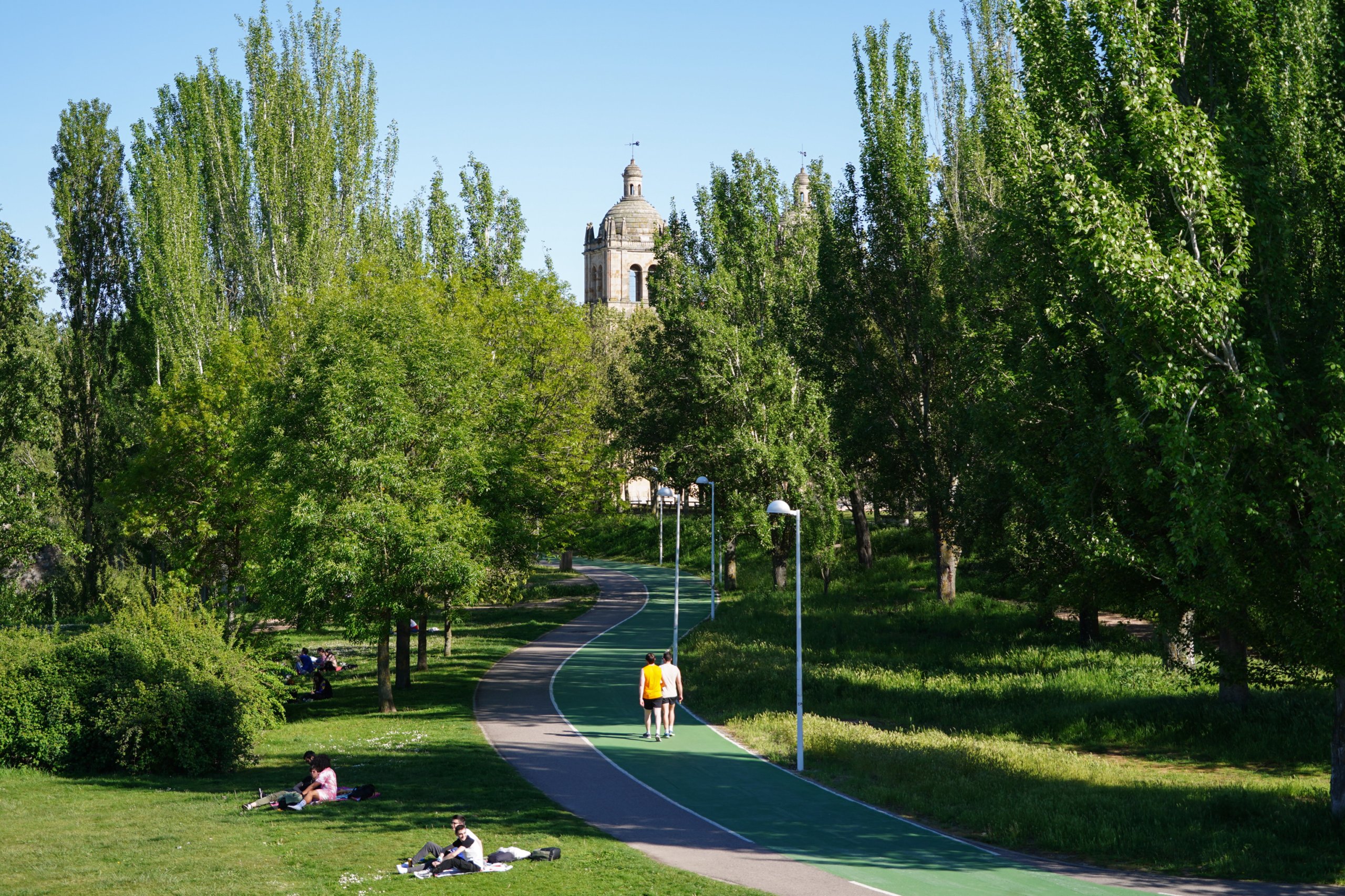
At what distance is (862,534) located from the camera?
49031 mm

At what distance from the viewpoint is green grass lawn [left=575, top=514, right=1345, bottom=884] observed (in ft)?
47.5

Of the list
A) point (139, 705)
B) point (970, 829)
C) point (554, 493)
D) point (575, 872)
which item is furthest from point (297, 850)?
point (554, 493)

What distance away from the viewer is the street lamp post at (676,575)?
31.5 m

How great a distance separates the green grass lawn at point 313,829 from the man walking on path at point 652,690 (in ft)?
10.8

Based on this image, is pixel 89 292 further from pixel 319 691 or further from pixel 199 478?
pixel 319 691

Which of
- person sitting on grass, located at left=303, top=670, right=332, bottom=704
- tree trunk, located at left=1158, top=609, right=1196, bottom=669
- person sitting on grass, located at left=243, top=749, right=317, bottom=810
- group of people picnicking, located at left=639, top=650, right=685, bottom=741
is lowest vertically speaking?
person sitting on grass, located at left=303, top=670, right=332, bottom=704

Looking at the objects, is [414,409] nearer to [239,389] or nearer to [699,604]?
[239,389]

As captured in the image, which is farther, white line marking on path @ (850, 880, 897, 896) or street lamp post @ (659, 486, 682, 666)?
street lamp post @ (659, 486, 682, 666)

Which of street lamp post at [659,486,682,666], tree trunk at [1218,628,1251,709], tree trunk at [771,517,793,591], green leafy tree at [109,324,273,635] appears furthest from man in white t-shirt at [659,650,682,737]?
tree trunk at [771,517,793,591]

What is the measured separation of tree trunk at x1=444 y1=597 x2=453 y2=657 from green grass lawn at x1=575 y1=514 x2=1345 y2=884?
21.4 ft

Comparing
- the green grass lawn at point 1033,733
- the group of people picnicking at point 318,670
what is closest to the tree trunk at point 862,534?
the green grass lawn at point 1033,733

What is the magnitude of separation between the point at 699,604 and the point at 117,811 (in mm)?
31362

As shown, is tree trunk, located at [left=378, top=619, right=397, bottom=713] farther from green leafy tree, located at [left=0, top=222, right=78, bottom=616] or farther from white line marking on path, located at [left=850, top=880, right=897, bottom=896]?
white line marking on path, located at [left=850, top=880, right=897, bottom=896]

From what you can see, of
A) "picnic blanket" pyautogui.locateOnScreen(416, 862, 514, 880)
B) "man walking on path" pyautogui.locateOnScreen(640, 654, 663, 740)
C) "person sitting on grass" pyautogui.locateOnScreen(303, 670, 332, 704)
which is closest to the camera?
"picnic blanket" pyautogui.locateOnScreen(416, 862, 514, 880)
